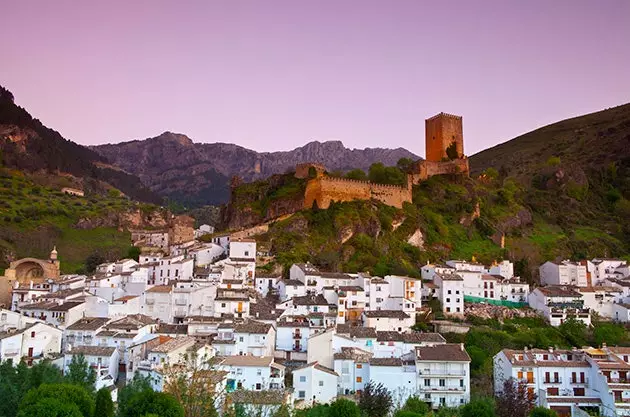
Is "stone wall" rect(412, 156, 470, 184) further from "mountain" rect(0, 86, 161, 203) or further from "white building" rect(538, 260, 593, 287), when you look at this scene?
"mountain" rect(0, 86, 161, 203)

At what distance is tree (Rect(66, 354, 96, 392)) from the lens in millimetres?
30719

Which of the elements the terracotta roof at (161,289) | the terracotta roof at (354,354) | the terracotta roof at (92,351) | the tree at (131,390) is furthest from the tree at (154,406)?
the terracotta roof at (161,289)

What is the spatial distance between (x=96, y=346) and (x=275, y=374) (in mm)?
11327

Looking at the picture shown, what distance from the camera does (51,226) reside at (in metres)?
73.6

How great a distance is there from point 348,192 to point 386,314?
25.6 metres

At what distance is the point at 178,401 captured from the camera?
981 inches

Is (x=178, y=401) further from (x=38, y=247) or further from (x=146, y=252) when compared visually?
(x=38, y=247)

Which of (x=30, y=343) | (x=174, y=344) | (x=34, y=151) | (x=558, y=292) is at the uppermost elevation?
(x=34, y=151)

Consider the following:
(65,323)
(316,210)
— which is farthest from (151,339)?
(316,210)

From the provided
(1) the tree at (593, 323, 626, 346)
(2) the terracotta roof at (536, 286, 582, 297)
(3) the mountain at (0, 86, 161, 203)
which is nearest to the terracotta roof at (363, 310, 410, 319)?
(2) the terracotta roof at (536, 286, 582, 297)

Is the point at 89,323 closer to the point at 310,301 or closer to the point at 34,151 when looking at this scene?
the point at 310,301

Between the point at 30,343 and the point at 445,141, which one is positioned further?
the point at 445,141

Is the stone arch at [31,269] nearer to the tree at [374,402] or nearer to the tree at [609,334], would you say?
the tree at [374,402]

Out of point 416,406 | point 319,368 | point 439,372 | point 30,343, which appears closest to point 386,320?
point 439,372
